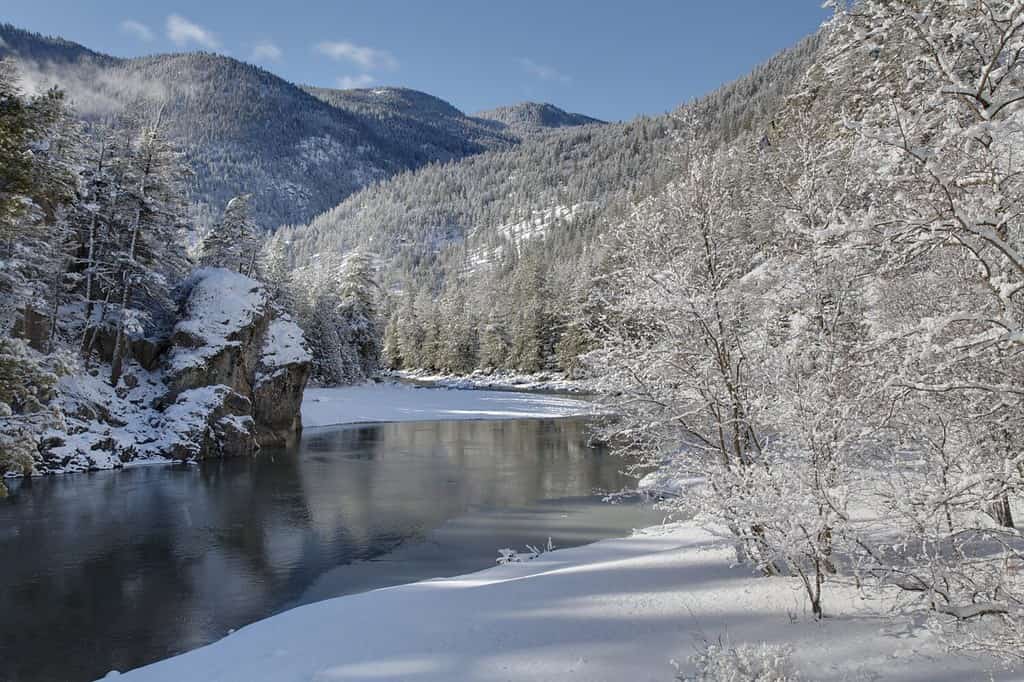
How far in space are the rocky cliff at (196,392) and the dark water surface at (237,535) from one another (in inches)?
61.9

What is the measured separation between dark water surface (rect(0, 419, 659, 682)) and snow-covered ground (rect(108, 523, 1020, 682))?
8.04 ft

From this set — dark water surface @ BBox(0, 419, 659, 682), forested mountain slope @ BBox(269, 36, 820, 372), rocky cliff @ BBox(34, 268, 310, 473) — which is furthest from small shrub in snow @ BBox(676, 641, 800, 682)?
rocky cliff @ BBox(34, 268, 310, 473)

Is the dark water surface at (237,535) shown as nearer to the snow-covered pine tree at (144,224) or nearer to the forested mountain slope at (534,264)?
the forested mountain slope at (534,264)

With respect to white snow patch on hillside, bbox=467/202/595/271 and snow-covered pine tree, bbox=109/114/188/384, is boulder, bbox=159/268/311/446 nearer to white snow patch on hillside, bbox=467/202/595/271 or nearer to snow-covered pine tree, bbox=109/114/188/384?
snow-covered pine tree, bbox=109/114/188/384

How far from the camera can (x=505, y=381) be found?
76.8 metres

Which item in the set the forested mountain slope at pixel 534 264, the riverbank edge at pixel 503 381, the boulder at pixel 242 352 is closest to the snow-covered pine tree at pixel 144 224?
the boulder at pixel 242 352

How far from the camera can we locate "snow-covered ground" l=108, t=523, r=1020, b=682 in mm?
6457

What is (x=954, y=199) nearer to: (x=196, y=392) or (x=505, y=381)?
(x=196, y=392)

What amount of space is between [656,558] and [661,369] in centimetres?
355

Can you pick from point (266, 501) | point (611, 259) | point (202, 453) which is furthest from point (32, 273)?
point (611, 259)

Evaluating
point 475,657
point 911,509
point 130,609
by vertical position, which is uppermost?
point 911,509

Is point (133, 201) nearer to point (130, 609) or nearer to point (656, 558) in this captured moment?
point (130, 609)

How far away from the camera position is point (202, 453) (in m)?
27.1

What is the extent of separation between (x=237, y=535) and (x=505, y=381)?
2409 inches
